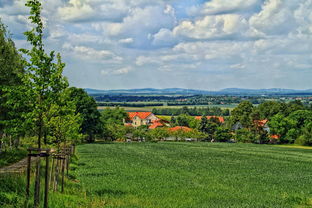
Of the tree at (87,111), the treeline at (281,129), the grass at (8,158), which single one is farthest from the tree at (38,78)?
the treeline at (281,129)

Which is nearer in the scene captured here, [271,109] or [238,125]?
[271,109]

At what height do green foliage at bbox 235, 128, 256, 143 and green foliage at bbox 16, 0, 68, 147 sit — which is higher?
green foliage at bbox 16, 0, 68, 147

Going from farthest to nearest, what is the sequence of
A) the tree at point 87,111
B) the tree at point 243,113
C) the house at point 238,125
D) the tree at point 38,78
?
1. the house at point 238,125
2. the tree at point 243,113
3. the tree at point 87,111
4. the tree at point 38,78

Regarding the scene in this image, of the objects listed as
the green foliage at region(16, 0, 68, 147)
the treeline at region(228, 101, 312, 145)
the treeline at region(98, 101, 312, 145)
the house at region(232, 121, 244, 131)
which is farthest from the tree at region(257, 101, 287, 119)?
the green foliage at region(16, 0, 68, 147)

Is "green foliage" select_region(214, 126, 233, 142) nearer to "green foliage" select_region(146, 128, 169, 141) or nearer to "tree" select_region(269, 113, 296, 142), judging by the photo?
"tree" select_region(269, 113, 296, 142)

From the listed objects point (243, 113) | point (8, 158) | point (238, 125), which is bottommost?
point (238, 125)

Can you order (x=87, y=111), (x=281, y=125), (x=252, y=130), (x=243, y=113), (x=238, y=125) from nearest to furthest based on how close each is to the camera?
(x=87, y=111) < (x=281, y=125) < (x=252, y=130) < (x=243, y=113) < (x=238, y=125)

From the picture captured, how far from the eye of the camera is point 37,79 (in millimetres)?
17359

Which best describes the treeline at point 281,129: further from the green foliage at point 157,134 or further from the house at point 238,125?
the green foliage at point 157,134

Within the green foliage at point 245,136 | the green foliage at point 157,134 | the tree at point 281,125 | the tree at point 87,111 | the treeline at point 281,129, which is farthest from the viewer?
the green foliage at point 157,134

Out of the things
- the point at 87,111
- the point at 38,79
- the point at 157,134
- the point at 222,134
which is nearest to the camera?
the point at 38,79

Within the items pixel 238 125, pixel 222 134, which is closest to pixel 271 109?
pixel 238 125

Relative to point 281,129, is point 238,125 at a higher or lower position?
lower

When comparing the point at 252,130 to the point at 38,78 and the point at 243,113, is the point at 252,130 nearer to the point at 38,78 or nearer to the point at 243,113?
the point at 243,113
